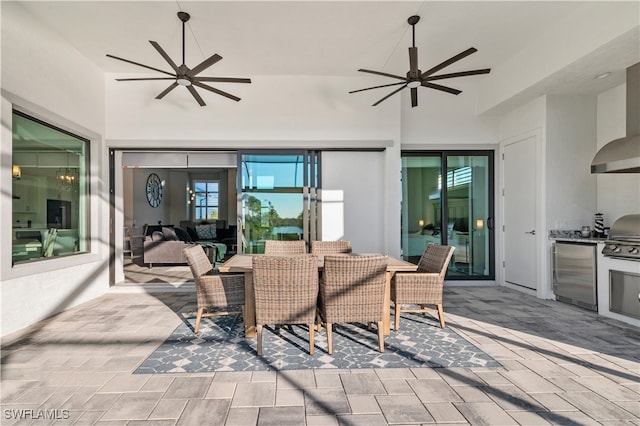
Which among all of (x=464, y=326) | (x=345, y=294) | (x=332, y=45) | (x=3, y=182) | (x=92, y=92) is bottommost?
(x=464, y=326)

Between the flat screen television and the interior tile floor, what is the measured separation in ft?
4.41

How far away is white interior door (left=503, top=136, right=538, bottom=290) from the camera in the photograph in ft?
15.8

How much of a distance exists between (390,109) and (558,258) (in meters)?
3.20

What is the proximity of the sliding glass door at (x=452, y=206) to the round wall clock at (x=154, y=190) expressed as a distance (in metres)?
8.17

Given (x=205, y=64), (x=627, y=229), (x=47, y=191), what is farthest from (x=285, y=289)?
(x=627, y=229)

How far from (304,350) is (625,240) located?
374cm

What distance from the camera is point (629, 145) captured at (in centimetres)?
352

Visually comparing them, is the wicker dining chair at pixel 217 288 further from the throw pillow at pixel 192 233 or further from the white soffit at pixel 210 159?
the throw pillow at pixel 192 233

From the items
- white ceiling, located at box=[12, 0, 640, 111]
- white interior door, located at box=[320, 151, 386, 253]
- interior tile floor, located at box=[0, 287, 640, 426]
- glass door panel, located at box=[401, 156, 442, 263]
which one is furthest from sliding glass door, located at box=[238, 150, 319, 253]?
interior tile floor, located at box=[0, 287, 640, 426]

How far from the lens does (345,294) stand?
264 cm

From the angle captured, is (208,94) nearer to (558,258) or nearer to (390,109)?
(390,109)

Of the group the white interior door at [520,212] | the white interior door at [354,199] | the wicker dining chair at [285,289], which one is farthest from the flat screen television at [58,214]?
the white interior door at [520,212]

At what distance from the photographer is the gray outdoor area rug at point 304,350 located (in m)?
2.51

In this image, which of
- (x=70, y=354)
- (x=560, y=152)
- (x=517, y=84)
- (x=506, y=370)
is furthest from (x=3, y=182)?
(x=560, y=152)
